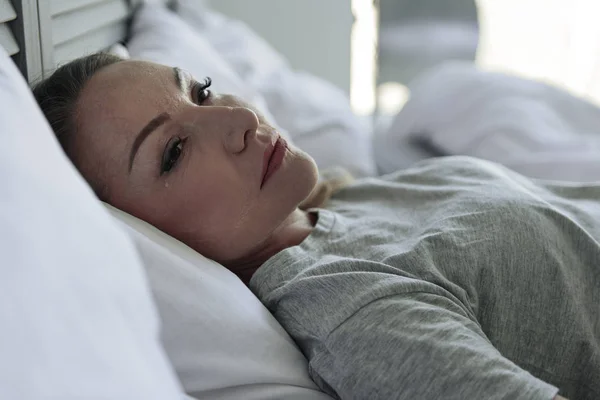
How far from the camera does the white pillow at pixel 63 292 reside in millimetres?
408

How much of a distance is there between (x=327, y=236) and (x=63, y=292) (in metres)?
0.52

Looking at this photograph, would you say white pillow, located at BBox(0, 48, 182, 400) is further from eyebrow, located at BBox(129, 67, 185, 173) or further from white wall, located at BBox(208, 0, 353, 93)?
white wall, located at BBox(208, 0, 353, 93)

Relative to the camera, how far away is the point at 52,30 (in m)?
1.07

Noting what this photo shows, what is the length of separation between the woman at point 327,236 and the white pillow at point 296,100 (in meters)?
0.60

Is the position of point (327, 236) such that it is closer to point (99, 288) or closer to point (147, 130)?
point (147, 130)

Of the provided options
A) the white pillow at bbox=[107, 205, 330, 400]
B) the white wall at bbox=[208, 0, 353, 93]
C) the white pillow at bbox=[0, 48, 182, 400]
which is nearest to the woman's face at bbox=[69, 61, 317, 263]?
the white pillow at bbox=[107, 205, 330, 400]

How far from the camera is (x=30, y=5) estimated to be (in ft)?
3.18

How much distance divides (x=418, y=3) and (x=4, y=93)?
2.17 m

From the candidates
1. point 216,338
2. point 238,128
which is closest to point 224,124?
point 238,128

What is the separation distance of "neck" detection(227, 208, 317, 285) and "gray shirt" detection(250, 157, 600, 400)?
0.13 feet

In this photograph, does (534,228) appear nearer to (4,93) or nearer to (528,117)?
(4,93)

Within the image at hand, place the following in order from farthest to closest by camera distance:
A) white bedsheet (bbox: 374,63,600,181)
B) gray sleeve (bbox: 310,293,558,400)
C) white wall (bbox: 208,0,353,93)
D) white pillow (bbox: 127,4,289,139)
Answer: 1. white wall (bbox: 208,0,353,93)
2. white bedsheet (bbox: 374,63,600,181)
3. white pillow (bbox: 127,4,289,139)
4. gray sleeve (bbox: 310,293,558,400)

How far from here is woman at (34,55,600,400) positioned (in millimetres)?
754

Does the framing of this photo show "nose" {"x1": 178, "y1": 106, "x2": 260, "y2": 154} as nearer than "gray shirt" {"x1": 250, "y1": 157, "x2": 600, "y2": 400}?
No
